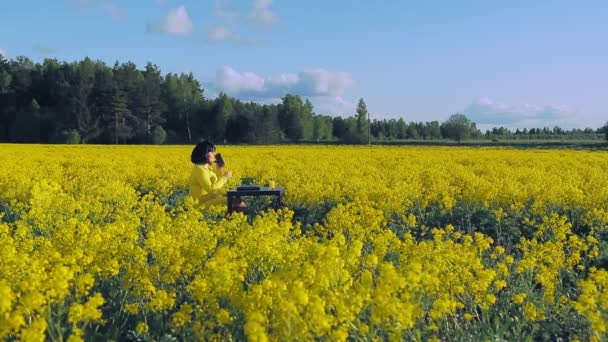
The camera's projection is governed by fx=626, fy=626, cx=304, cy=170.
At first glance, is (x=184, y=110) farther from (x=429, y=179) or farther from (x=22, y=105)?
(x=429, y=179)

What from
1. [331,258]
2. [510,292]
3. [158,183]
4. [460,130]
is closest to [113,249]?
[331,258]

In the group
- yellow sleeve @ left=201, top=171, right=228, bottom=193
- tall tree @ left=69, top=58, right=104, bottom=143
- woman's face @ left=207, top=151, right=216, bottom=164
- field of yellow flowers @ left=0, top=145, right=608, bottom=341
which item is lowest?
field of yellow flowers @ left=0, top=145, right=608, bottom=341

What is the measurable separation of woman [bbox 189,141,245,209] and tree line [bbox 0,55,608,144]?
51.1m

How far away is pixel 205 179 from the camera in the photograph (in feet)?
29.0

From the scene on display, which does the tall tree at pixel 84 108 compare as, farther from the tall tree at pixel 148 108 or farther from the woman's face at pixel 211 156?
the woman's face at pixel 211 156

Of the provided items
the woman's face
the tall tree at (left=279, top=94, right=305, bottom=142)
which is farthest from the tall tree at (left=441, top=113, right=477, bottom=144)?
the woman's face

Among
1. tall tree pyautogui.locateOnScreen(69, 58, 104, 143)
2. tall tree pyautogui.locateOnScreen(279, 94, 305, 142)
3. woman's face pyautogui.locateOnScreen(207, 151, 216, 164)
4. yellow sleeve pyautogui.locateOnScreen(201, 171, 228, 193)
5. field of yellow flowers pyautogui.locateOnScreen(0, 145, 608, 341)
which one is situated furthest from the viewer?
tall tree pyautogui.locateOnScreen(279, 94, 305, 142)

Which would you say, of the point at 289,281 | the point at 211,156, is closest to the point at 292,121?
the point at 211,156

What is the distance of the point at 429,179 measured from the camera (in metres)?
13.9

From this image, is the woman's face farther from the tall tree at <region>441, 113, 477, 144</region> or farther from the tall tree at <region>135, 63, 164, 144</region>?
the tall tree at <region>441, 113, 477, 144</region>

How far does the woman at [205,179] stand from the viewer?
346 inches

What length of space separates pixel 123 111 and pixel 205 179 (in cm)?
5945

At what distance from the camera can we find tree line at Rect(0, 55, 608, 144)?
6444 cm

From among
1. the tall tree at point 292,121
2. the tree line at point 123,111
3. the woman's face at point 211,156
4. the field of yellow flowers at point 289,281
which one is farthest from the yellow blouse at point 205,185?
the tall tree at point 292,121
